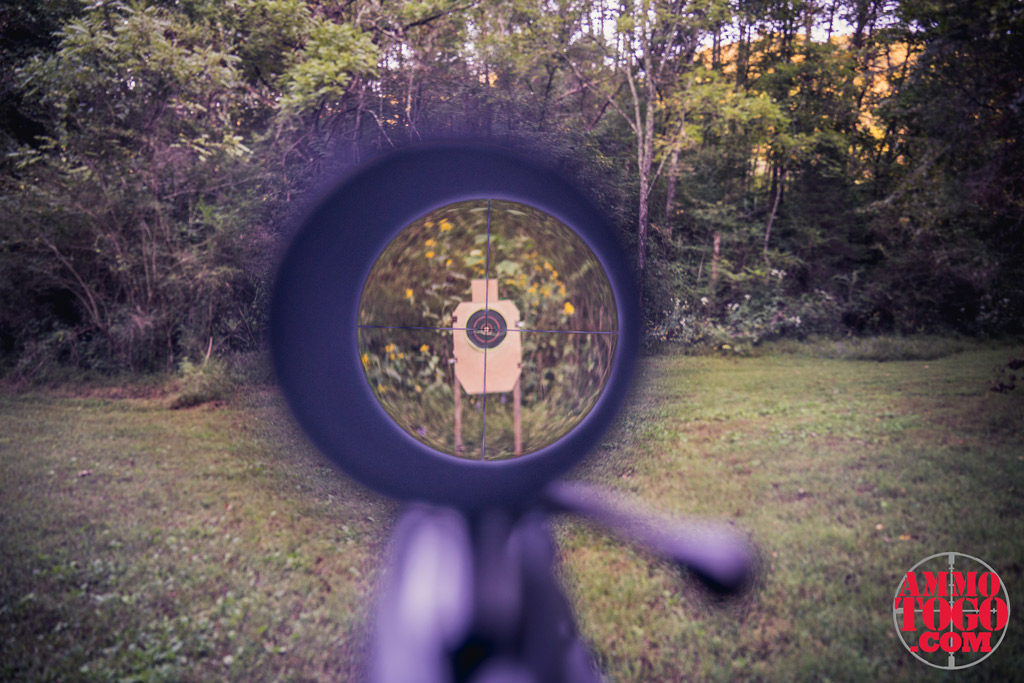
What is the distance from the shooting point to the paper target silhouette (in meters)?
2.65

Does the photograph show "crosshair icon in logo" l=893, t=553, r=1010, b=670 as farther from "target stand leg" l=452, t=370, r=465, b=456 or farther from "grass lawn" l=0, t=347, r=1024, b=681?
"target stand leg" l=452, t=370, r=465, b=456

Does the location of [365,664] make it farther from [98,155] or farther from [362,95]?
[98,155]

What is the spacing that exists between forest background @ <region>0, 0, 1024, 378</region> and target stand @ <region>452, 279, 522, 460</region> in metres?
2.08

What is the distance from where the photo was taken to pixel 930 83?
5.04m

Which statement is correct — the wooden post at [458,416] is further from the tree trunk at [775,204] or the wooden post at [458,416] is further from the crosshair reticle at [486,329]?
the tree trunk at [775,204]

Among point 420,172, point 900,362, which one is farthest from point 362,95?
point 900,362

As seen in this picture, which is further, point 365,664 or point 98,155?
point 98,155

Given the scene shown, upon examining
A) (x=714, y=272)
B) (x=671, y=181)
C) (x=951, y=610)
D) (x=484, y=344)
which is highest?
(x=671, y=181)

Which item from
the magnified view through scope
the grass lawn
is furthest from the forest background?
the magnified view through scope

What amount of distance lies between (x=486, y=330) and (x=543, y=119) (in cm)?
240

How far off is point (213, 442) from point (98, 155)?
154 inches

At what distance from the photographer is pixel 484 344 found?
2.66 m

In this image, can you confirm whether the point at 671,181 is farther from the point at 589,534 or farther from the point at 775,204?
the point at 589,534

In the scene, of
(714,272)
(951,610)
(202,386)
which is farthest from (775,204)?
(202,386)
